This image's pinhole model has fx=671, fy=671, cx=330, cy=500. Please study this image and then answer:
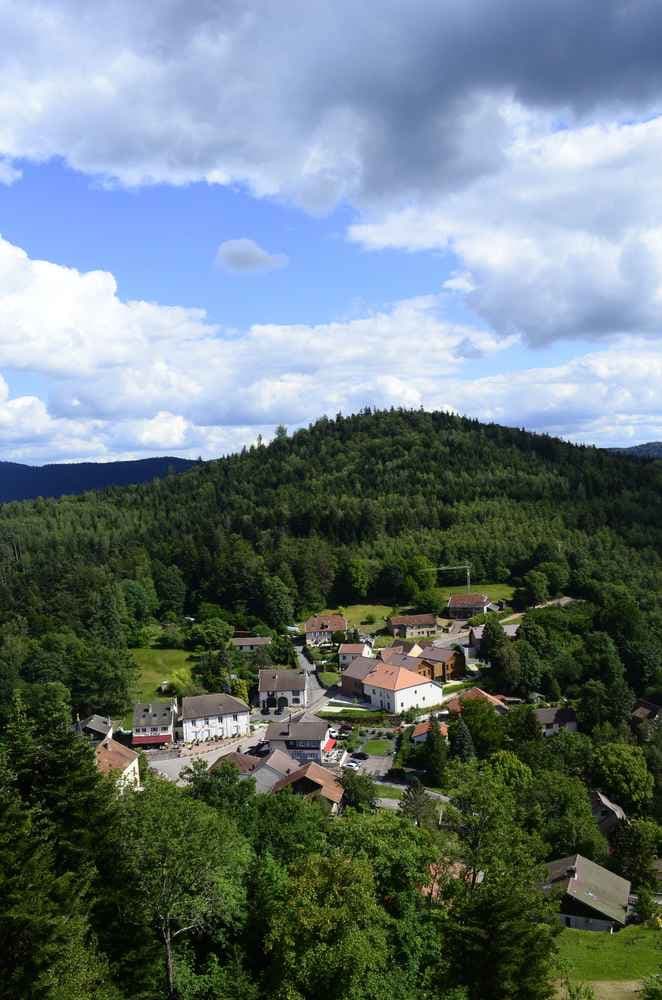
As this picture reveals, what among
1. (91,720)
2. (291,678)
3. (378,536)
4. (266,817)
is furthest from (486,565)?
(266,817)

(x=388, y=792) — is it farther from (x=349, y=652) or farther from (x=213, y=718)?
(x=349, y=652)

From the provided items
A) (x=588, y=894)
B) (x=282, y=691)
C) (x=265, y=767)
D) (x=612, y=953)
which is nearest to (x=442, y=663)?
(x=282, y=691)

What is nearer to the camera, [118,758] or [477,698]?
Answer: [118,758]

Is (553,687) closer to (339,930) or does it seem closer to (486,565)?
(486,565)

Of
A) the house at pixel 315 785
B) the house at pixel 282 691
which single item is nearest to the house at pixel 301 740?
the house at pixel 315 785

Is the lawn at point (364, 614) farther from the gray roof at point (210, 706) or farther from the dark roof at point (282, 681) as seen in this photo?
the gray roof at point (210, 706)

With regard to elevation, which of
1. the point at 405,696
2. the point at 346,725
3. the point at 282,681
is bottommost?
the point at 346,725

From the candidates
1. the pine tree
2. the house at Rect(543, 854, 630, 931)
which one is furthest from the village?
the pine tree
